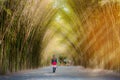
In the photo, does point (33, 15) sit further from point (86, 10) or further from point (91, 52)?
point (91, 52)

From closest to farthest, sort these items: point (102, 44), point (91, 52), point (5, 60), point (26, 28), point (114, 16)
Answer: point (5, 60) < point (114, 16) < point (26, 28) < point (102, 44) < point (91, 52)

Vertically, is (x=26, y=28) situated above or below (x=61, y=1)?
below

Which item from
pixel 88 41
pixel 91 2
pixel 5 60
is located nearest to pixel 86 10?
pixel 91 2

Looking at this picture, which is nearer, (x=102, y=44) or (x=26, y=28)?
(x=26, y=28)

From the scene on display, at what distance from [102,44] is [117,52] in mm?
3516

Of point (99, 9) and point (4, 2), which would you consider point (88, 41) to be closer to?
point (99, 9)

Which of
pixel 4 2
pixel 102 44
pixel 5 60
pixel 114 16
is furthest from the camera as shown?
pixel 102 44

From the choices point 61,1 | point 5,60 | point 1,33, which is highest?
point 61,1

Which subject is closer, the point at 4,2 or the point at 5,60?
the point at 4,2

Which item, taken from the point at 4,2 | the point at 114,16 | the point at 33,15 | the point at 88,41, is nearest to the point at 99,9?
the point at 114,16

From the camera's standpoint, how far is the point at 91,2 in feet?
75.2

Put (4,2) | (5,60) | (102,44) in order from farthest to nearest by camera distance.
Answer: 1. (102,44)
2. (5,60)
3. (4,2)

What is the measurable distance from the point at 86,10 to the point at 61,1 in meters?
4.62

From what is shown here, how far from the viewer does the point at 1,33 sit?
54.0ft
